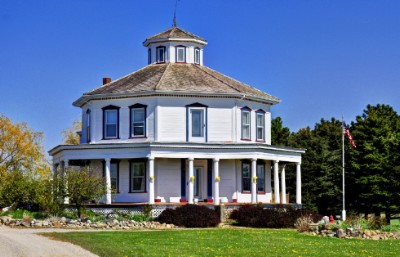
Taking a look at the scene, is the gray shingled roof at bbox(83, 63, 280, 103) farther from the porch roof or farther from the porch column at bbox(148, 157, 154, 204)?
the porch column at bbox(148, 157, 154, 204)

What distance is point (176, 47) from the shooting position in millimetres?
66562

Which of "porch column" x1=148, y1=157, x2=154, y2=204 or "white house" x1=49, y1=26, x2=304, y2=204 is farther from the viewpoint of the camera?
"white house" x1=49, y1=26, x2=304, y2=204

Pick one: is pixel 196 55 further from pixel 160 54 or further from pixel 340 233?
pixel 340 233

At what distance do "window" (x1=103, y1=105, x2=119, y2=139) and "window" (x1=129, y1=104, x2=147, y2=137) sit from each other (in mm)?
1216

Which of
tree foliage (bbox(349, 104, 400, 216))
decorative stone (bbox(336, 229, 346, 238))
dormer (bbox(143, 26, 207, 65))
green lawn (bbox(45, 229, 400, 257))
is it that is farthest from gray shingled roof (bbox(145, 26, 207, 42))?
decorative stone (bbox(336, 229, 346, 238))

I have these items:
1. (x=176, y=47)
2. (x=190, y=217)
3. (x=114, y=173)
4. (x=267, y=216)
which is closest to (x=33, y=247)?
(x=190, y=217)

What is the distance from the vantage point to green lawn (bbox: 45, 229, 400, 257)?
33.5 metres

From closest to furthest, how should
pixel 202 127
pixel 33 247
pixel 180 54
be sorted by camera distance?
pixel 33 247 < pixel 202 127 < pixel 180 54

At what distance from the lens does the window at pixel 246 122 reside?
63.2m

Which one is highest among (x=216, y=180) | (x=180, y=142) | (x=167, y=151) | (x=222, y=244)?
(x=180, y=142)

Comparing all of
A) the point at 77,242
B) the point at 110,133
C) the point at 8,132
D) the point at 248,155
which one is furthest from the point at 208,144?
the point at 8,132

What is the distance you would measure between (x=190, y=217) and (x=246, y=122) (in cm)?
1283

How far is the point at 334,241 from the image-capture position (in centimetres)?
3991

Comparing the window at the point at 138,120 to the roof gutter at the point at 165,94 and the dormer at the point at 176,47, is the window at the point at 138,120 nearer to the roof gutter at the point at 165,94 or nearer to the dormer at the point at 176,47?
the roof gutter at the point at 165,94
